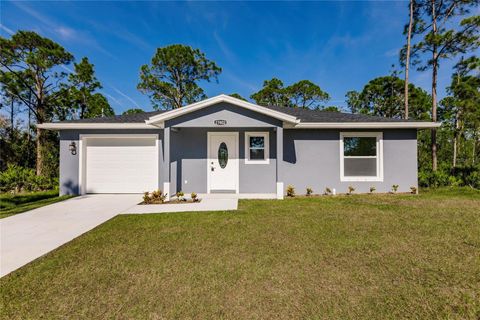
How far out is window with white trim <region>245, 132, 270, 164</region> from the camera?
298 inches

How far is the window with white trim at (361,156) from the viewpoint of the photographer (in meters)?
7.54

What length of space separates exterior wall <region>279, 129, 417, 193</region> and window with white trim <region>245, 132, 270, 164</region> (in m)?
0.71

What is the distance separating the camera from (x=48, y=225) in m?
4.29

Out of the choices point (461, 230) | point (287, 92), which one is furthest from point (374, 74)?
point (461, 230)

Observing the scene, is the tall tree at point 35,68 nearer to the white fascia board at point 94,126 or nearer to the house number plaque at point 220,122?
the white fascia board at point 94,126

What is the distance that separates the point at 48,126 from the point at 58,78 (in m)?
10.3

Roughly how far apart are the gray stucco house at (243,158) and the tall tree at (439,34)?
4.62 meters

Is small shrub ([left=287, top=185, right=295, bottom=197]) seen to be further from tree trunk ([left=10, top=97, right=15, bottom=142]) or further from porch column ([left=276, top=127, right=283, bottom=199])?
tree trunk ([left=10, top=97, right=15, bottom=142])

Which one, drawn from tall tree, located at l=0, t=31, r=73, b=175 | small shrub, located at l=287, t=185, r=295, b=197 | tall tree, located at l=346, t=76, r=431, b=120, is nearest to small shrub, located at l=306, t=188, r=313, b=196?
small shrub, located at l=287, t=185, r=295, b=197

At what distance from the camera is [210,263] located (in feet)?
8.80

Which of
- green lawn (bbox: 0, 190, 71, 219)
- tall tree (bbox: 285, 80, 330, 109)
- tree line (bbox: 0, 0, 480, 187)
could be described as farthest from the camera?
tall tree (bbox: 285, 80, 330, 109)

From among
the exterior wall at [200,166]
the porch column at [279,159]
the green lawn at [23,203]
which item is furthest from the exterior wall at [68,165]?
the porch column at [279,159]

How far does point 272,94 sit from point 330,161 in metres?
17.0

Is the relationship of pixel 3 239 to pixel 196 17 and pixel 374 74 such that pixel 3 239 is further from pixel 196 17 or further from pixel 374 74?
pixel 374 74
